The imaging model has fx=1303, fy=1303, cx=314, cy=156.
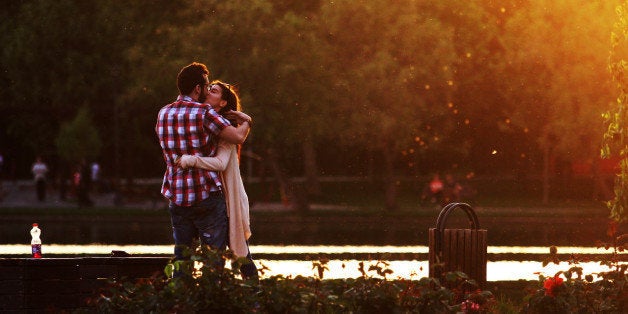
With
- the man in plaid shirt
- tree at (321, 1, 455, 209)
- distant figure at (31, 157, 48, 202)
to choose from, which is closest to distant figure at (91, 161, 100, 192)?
distant figure at (31, 157, 48, 202)

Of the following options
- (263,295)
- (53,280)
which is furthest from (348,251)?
(263,295)

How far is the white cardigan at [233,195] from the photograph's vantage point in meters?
8.58

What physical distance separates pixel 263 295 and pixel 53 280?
1.76m

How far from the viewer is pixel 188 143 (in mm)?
8562

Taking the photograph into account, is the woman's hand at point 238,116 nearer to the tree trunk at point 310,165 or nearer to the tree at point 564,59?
the tree trunk at point 310,165

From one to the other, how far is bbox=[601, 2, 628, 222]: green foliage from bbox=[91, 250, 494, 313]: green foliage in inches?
258

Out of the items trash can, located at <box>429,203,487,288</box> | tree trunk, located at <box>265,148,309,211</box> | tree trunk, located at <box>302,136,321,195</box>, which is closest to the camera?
trash can, located at <box>429,203,487,288</box>

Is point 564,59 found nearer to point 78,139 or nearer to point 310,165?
point 310,165

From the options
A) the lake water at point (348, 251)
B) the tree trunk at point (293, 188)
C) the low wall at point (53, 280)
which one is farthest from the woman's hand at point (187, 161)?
the tree trunk at point (293, 188)

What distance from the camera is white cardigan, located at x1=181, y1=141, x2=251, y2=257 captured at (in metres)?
8.58

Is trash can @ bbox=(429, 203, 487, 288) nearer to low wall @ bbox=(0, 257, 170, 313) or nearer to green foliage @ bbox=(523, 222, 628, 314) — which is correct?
green foliage @ bbox=(523, 222, 628, 314)

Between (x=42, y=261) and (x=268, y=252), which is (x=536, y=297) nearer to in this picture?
(x=42, y=261)

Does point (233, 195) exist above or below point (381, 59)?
below

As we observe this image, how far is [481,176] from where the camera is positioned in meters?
63.5
